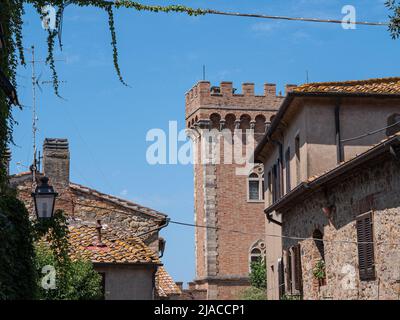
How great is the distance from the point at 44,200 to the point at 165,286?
703 inches

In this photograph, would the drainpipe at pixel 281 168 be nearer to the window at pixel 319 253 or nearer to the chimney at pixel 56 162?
the window at pixel 319 253

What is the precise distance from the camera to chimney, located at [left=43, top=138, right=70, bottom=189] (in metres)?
26.9

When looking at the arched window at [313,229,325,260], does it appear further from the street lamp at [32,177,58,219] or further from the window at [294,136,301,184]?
the street lamp at [32,177,58,219]

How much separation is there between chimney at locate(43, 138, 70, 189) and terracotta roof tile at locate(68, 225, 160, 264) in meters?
2.60

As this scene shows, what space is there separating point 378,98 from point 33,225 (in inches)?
459

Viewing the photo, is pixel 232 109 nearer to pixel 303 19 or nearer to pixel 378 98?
pixel 378 98

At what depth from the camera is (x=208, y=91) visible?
168ft

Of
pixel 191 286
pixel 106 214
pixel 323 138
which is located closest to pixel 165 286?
pixel 106 214

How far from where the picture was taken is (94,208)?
27.2 meters

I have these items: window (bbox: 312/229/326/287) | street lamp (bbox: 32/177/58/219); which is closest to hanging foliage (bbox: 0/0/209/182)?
street lamp (bbox: 32/177/58/219)

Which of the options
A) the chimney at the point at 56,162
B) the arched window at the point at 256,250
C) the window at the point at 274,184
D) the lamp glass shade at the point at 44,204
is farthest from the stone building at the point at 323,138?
the arched window at the point at 256,250

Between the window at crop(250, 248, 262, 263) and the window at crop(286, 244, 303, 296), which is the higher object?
the window at crop(250, 248, 262, 263)

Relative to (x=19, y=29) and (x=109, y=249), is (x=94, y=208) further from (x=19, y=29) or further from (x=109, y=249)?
(x=19, y=29)
